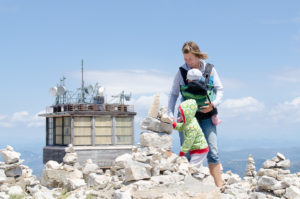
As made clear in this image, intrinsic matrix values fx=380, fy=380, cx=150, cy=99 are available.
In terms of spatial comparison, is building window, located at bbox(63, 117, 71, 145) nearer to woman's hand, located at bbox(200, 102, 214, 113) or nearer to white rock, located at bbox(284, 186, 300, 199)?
woman's hand, located at bbox(200, 102, 214, 113)

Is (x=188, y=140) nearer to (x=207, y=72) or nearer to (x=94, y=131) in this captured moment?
(x=207, y=72)

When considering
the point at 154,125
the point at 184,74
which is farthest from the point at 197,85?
the point at 154,125

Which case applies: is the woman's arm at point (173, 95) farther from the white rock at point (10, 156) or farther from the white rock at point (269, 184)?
the white rock at point (10, 156)

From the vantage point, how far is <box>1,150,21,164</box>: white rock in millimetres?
12102

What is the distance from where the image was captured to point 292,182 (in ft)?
27.9

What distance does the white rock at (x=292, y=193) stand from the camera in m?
8.17

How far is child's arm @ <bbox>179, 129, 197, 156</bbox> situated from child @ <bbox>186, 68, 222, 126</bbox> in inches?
27.1

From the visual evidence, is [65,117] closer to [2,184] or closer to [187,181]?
[2,184]

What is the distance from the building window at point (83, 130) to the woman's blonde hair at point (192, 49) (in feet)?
69.1

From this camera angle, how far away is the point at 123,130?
2978cm

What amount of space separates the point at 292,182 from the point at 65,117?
904 inches

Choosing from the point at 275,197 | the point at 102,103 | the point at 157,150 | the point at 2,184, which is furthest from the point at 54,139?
the point at 275,197

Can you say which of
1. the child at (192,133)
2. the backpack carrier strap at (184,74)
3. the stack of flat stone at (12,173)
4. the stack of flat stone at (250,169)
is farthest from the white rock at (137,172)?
the stack of flat stone at (250,169)

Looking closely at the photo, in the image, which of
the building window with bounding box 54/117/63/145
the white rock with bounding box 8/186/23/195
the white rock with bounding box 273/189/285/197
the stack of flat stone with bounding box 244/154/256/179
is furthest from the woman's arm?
the building window with bounding box 54/117/63/145
